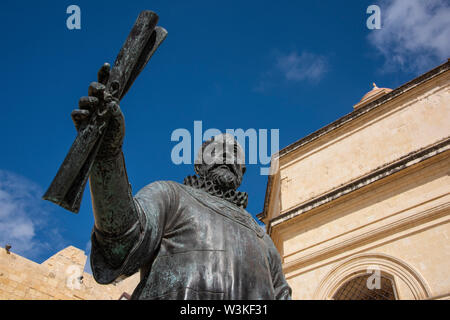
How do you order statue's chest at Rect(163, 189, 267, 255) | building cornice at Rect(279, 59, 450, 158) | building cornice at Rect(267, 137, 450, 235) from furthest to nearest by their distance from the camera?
building cornice at Rect(279, 59, 450, 158) → building cornice at Rect(267, 137, 450, 235) → statue's chest at Rect(163, 189, 267, 255)

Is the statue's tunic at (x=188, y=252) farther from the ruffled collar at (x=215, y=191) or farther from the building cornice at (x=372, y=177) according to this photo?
the building cornice at (x=372, y=177)

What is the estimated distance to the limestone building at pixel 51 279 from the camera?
12.3m

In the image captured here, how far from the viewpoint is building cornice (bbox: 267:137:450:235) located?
883cm

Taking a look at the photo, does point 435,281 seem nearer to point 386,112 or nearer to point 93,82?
point 386,112

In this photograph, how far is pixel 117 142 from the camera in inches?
55.5

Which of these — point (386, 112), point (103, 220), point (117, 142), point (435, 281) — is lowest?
point (103, 220)

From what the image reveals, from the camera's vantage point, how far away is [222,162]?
2164mm

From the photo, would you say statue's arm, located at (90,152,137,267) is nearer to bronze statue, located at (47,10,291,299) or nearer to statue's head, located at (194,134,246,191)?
bronze statue, located at (47,10,291,299)

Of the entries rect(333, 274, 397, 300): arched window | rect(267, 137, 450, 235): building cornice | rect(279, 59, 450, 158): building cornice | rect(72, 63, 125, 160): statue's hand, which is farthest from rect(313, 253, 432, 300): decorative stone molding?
rect(72, 63, 125, 160): statue's hand

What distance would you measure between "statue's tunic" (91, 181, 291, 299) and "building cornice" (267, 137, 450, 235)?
26.6 ft

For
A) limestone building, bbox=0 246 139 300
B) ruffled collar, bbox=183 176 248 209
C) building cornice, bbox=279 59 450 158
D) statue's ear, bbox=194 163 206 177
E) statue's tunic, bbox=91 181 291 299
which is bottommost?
statue's tunic, bbox=91 181 291 299

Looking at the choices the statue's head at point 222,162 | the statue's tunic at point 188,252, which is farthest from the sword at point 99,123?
the statue's head at point 222,162

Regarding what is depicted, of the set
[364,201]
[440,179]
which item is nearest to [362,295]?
[364,201]

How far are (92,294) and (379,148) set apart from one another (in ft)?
36.7
